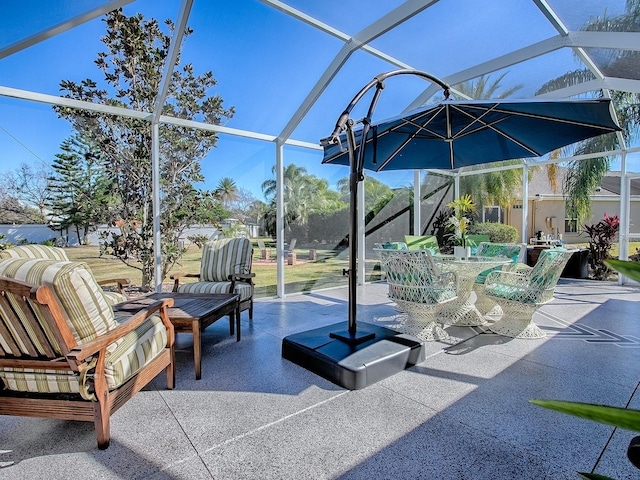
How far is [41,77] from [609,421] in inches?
228

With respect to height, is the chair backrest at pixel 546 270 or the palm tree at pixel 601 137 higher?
the palm tree at pixel 601 137

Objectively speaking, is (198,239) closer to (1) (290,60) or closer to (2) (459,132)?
(1) (290,60)

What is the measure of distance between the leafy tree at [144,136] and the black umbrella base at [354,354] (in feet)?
10.9

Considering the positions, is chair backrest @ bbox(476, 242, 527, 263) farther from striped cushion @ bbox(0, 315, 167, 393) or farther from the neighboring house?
the neighboring house

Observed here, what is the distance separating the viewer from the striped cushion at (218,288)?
4.60 metres

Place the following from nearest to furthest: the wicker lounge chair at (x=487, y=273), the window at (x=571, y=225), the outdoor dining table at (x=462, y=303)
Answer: the outdoor dining table at (x=462, y=303), the wicker lounge chair at (x=487, y=273), the window at (x=571, y=225)

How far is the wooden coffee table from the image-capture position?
10.0 ft

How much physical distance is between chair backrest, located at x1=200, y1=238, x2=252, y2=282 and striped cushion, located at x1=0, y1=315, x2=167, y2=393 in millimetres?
2465

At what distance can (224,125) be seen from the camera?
560cm

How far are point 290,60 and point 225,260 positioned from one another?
285 cm

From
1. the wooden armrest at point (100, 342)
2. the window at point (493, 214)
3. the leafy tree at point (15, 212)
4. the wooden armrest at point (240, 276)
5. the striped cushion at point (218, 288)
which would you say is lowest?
the striped cushion at point (218, 288)

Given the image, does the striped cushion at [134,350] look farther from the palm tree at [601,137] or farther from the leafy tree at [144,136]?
the palm tree at [601,137]

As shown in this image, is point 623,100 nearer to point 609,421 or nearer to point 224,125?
point 224,125

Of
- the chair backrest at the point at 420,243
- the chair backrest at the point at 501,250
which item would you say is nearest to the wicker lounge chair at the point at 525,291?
the chair backrest at the point at 501,250
